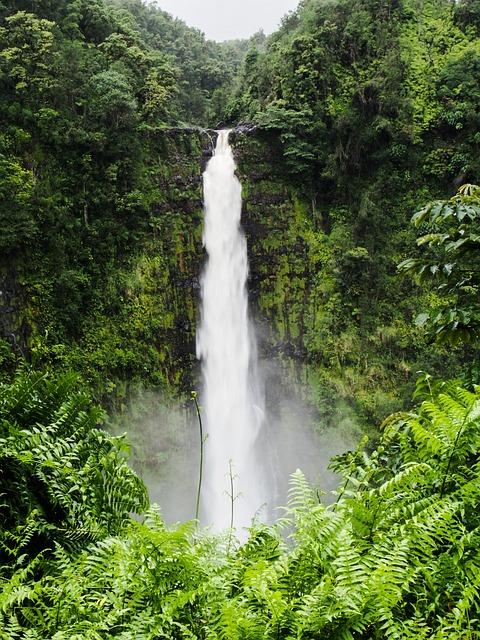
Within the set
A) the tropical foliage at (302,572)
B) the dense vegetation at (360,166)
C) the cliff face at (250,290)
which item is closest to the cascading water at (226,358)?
the cliff face at (250,290)

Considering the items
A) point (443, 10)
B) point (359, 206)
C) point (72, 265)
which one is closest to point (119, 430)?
point (72, 265)

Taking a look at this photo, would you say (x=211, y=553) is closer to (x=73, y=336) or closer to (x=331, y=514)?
(x=331, y=514)

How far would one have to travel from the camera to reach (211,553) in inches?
81.1

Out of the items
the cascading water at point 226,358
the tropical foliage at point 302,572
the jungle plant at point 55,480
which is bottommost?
the tropical foliage at point 302,572

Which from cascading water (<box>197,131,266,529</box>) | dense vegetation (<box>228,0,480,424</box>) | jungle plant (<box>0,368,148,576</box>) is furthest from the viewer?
dense vegetation (<box>228,0,480,424</box>)

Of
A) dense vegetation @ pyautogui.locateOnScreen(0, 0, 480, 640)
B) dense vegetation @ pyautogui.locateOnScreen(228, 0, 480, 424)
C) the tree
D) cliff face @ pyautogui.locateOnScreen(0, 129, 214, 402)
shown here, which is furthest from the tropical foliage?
dense vegetation @ pyautogui.locateOnScreen(228, 0, 480, 424)

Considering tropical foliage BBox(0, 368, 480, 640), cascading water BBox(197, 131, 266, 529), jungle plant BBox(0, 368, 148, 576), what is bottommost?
tropical foliage BBox(0, 368, 480, 640)

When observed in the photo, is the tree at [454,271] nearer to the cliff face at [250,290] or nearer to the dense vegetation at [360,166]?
the cliff face at [250,290]

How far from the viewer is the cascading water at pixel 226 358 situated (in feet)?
50.6

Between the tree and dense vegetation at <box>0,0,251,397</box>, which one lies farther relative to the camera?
dense vegetation at <box>0,0,251,397</box>

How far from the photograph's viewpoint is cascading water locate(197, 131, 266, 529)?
50.6ft

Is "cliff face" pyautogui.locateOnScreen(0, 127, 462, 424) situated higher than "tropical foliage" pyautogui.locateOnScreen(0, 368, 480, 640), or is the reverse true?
"cliff face" pyautogui.locateOnScreen(0, 127, 462, 424)

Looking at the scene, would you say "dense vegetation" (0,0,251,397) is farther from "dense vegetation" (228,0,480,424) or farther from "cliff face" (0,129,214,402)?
"dense vegetation" (228,0,480,424)

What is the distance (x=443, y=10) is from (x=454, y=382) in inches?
863
